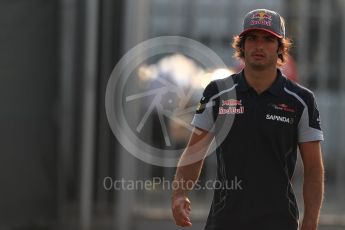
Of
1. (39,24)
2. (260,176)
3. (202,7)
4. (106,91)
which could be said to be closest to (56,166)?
(106,91)

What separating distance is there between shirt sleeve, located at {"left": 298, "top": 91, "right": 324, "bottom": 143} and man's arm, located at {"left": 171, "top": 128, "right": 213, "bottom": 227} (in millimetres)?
414

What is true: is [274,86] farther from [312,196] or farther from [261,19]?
[312,196]

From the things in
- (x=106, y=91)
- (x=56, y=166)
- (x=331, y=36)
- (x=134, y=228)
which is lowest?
(x=134, y=228)

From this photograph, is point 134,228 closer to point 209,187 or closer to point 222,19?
point 209,187

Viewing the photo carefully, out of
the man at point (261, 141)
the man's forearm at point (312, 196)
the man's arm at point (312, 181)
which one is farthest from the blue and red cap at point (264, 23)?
the man's forearm at point (312, 196)

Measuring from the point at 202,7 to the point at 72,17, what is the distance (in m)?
1.11

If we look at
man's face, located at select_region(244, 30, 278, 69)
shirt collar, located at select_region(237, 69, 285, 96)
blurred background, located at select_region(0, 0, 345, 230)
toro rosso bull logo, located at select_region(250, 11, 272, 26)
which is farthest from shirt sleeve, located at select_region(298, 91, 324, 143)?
blurred background, located at select_region(0, 0, 345, 230)

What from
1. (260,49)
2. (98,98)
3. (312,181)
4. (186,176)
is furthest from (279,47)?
(98,98)

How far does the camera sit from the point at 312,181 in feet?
11.6

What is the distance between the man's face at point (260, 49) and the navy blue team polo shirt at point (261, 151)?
96 millimetres

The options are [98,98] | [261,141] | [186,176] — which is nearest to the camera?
[261,141]

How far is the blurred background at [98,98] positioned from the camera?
6.55 metres

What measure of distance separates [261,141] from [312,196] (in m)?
0.35

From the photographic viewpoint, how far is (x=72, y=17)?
6664 mm
